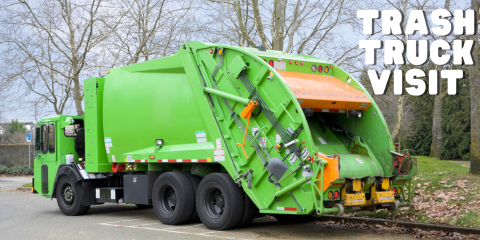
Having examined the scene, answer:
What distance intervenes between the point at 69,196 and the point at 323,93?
667cm

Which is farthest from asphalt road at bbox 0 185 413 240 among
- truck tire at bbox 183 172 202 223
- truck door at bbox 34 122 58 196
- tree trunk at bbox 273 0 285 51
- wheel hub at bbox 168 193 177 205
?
tree trunk at bbox 273 0 285 51

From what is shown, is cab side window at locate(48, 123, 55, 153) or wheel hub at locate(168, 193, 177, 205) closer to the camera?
wheel hub at locate(168, 193, 177, 205)

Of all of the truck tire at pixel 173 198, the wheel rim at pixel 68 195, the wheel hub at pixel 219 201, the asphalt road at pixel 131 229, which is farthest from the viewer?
the wheel rim at pixel 68 195

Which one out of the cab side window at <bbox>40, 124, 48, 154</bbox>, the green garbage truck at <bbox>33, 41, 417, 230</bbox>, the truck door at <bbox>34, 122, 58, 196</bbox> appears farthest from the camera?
the cab side window at <bbox>40, 124, 48, 154</bbox>

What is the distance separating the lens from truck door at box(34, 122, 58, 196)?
474 inches

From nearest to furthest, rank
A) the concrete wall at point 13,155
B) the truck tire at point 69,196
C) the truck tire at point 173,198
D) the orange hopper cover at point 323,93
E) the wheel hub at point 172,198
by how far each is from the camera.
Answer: the orange hopper cover at point 323,93
the truck tire at point 173,198
the wheel hub at point 172,198
the truck tire at point 69,196
the concrete wall at point 13,155

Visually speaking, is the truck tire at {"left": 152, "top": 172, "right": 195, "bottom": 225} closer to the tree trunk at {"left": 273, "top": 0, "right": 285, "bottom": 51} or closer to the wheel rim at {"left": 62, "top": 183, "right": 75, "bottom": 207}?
the wheel rim at {"left": 62, "top": 183, "right": 75, "bottom": 207}

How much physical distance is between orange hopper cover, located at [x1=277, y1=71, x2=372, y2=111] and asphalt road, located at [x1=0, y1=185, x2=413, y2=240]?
2090 mm

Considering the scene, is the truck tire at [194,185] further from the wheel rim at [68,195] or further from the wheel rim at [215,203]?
the wheel rim at [68,195]

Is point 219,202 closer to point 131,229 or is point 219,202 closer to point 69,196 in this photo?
point 131,229

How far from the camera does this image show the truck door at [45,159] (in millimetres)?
12031

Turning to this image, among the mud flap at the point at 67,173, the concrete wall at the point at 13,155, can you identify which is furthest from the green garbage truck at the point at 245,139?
the concrete wall at the point at 13,155

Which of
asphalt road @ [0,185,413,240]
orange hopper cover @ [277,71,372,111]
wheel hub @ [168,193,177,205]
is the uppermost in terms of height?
orange hopper cover @ [277,71,372,111]

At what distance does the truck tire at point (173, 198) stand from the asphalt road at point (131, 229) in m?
0.19
